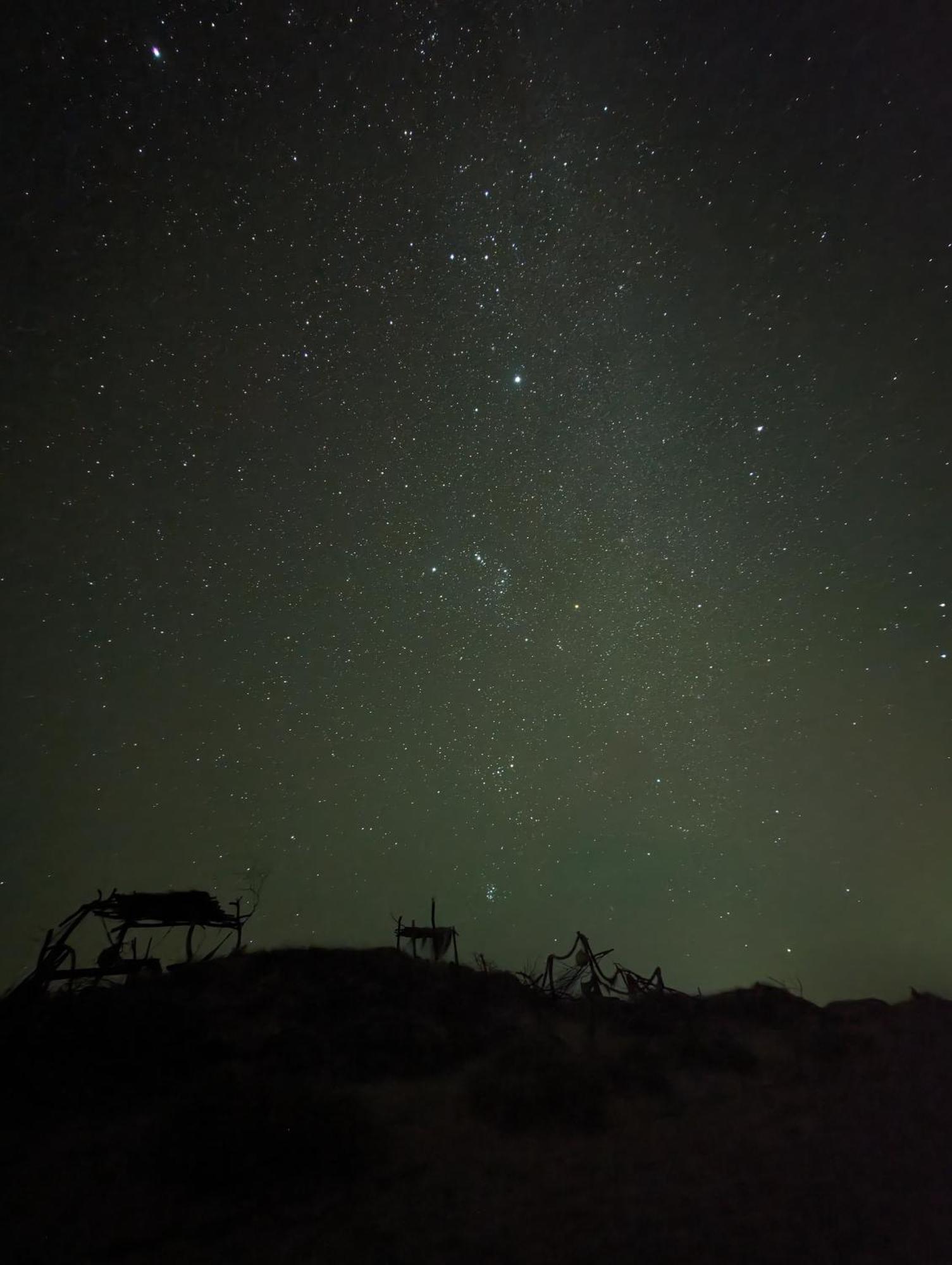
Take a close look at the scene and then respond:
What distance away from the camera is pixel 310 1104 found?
860cm

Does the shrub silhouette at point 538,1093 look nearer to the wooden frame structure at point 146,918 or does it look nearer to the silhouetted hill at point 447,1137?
the silhouetted hill at point 447,1137

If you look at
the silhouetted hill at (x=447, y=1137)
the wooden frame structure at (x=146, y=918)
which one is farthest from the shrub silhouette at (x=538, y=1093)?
the wooden frame structure at (x=146, y=918)

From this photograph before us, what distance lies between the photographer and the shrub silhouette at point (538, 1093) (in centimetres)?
948

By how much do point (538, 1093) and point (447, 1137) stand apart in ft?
5.38

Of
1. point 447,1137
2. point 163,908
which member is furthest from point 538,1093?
point 163,908

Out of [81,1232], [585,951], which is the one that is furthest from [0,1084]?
[585,951]

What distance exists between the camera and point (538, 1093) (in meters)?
9.96

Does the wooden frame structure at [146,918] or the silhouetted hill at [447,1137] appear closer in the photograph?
the silhouetted hill at [447,1137]

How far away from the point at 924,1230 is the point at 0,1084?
10984 millimetres

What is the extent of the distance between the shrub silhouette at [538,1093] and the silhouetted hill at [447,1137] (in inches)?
1.6

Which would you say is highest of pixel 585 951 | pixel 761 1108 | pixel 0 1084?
pixel 585 951

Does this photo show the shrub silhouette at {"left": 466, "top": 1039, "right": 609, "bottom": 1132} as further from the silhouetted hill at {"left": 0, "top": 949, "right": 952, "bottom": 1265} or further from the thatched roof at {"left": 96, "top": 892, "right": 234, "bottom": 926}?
the thatched roof at {"left": 96, "top": 892, "right": 234, "bottom": 926}

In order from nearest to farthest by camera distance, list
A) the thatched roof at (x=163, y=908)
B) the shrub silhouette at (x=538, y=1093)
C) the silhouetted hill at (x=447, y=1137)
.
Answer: the silhouetted hill at (x=447, y=1137)
the shrub silhouette at (x=538, y=1093)
the thatched roof at (x=163, y=908)

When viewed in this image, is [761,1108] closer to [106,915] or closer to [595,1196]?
[595,1196]
